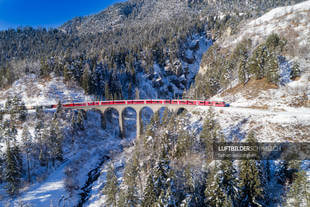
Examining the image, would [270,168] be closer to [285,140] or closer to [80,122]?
[285,140]

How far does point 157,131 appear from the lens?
47.7 meters

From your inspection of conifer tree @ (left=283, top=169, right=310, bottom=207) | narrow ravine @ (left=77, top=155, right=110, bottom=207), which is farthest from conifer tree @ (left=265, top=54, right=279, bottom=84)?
narrow ravine @ (left=77, top=155, right=110, bottom=207)

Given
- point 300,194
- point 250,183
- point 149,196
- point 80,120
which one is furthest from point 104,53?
point 300,194

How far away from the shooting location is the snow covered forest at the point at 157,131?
27.0 m

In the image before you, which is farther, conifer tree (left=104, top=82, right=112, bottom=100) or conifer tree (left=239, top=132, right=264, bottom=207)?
conifer tree (left=104, top=82, right=112, bottom=100)

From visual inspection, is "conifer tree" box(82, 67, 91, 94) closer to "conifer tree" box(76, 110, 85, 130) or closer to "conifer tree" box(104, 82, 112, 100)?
"conifer tree" box(104, 82, 112, 100)

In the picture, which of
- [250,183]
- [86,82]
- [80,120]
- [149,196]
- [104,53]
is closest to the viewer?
[250,183]

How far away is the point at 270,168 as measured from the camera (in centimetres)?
2994

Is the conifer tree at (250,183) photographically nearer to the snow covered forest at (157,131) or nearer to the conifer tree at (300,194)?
the snow covered forest at (157,131)

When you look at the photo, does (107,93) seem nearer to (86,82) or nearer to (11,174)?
(86,82)

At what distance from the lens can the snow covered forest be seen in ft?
88.7

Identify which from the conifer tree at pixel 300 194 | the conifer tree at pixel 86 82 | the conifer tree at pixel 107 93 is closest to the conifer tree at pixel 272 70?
the conifer tree at pixel 300 194

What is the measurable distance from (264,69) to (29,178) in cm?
7110

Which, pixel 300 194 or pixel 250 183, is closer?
pixel 300 194
